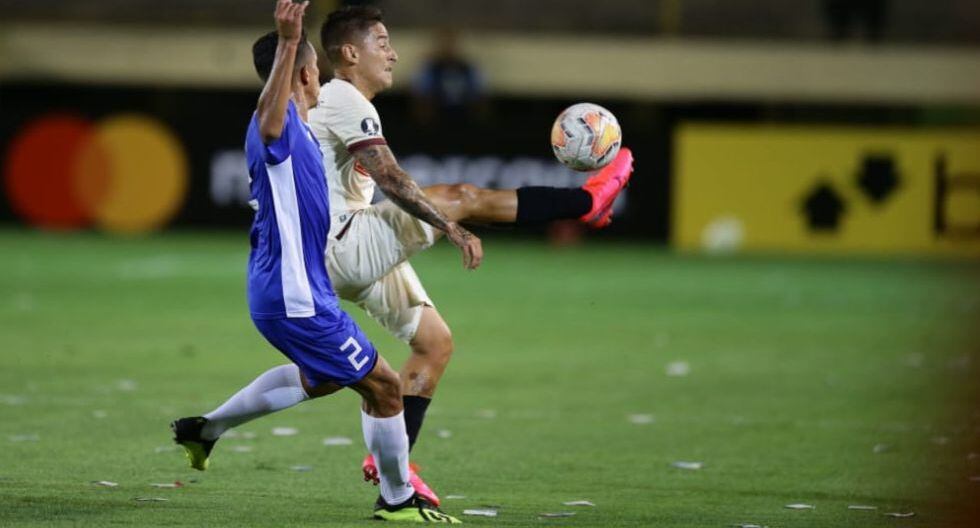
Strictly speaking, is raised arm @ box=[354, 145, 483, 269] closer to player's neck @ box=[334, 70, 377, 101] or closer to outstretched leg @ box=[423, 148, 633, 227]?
outstretched leg @ box=[423, 148, 633, 227]

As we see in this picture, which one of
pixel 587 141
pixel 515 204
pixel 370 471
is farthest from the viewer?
pixel 587 141

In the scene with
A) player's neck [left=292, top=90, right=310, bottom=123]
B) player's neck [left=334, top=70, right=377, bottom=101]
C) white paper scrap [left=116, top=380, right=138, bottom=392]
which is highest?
player's neck [left=334, top=70, right=377, bottom=101]

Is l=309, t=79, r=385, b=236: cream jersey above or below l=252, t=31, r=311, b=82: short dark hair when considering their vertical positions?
below

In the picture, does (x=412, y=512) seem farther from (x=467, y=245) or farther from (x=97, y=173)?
(x=97, y=173)

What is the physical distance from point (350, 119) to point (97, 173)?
60.0 ft

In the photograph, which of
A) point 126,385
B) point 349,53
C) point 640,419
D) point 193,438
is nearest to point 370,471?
point 193,438

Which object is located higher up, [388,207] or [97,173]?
[388,207]

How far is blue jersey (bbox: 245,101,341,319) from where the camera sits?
688 cm

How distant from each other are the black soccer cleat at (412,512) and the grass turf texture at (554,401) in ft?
0.49

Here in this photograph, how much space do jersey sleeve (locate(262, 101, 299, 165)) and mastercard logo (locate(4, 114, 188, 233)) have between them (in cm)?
1838

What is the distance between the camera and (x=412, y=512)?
7074mm

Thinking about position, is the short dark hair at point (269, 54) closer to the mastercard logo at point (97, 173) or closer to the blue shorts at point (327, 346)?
the blue shorts at point (327, 346)

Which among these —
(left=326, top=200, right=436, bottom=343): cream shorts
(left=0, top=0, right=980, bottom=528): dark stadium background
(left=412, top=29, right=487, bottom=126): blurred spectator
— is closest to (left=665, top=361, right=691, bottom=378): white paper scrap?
(left=0, top=0, right=980, bottom=528): dark stadium background

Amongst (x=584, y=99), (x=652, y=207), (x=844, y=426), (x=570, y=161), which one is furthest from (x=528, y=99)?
(x=570, y=161)
